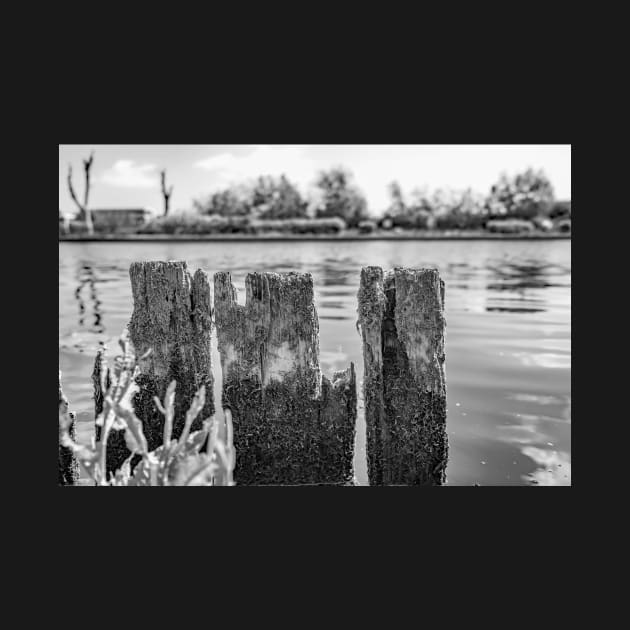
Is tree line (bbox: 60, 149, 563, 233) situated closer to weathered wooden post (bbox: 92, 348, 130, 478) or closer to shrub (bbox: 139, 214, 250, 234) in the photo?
shrub (bbox: 139, 214, 250, 234)

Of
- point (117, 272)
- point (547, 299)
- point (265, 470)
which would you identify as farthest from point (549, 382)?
point (117, 272)

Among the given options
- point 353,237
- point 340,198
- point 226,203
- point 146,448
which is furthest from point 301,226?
point 146,448

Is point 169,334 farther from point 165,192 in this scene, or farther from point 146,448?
point 165,192

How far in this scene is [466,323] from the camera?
8.26 metres

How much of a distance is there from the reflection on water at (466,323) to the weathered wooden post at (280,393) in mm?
579

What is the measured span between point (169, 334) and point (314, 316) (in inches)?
34.9

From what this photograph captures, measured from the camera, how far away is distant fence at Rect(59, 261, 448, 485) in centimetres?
399

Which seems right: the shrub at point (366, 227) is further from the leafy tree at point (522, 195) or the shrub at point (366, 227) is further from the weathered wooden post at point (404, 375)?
the weathered wooden post at point (404, 375)

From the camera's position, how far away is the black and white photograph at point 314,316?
13.1 feet

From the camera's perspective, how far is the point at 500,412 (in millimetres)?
5535

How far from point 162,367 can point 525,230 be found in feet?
15.1

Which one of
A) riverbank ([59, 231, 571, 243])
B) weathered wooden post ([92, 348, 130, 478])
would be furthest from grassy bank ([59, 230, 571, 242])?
weathered wooden post ([92, 348, 130, 478])

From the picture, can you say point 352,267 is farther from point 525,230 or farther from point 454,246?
point 525,230

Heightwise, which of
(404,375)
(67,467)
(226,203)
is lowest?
(67,467)
